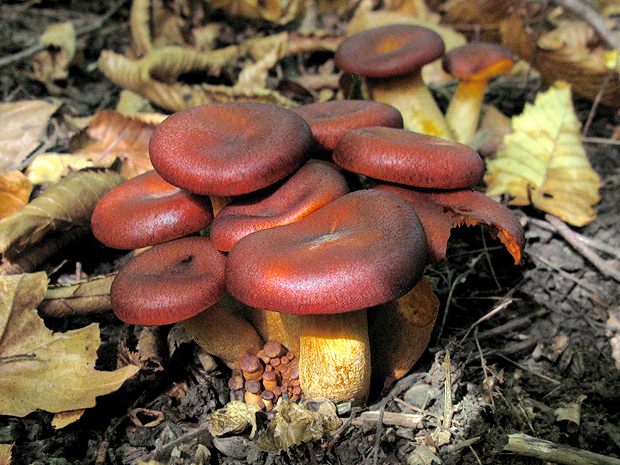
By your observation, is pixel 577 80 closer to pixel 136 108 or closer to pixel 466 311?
pixel 466 311

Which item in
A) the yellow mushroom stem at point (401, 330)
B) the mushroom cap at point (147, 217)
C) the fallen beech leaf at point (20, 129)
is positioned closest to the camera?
the mushroom cap at point (147, 217)

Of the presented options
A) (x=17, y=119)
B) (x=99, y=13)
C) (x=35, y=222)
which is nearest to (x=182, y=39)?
(x=99, y=13)

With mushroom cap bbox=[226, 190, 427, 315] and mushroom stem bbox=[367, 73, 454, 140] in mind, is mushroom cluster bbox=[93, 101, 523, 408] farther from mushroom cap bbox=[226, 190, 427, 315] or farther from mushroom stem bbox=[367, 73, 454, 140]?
mushroom stem bbox=[367, 73, 454, 140]

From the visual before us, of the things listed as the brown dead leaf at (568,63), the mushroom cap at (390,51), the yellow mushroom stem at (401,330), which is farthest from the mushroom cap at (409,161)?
the brown dead leaf at (568,63)

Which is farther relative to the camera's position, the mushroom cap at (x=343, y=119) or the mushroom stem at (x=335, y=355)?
the mushroom cap at (x=343, y=119)

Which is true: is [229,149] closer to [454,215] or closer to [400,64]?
Result: [454,215]

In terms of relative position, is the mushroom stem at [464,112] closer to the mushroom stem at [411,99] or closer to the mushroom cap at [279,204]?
the mushroom stem at [411,99]

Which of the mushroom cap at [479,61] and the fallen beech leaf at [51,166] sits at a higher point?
the mushroom cap at [479,61]

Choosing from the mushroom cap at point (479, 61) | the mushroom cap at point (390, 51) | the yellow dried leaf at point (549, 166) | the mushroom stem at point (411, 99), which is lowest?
the yellow dried leaf at point (549, 166)
